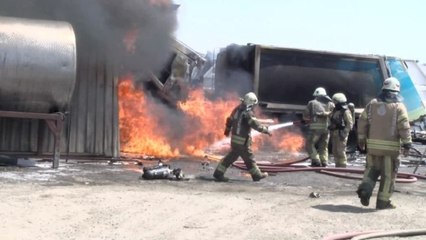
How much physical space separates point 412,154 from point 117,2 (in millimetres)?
8811

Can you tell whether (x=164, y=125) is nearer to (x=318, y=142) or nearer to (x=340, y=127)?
(x=318, y=142)

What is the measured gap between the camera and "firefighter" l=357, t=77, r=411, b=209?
304 inches

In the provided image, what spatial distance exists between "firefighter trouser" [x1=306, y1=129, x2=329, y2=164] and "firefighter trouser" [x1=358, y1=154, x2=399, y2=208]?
4.53 m

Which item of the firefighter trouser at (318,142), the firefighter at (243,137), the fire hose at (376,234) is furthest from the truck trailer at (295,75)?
the fire hose at (376,234)

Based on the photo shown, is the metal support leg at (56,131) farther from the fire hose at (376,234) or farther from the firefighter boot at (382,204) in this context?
the fire hose at (376,234)

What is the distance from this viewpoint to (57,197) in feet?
24.0

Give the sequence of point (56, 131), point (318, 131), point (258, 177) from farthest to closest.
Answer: point (318, 131)
point (56, 131)
point (258, 177)

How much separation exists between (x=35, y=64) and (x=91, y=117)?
1.98m

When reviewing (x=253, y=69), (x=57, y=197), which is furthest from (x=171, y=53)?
(x=57, y=197)

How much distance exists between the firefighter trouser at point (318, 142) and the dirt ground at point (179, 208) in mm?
2231

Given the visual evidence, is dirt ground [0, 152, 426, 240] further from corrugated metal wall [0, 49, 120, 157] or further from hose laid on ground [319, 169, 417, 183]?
corrugated metal wall [0, 49, 120, 157]

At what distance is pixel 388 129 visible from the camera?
7.77m

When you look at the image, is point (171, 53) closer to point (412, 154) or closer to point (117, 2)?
point (117, 2)

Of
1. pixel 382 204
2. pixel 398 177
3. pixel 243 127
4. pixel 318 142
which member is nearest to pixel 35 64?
pixel 243 127
